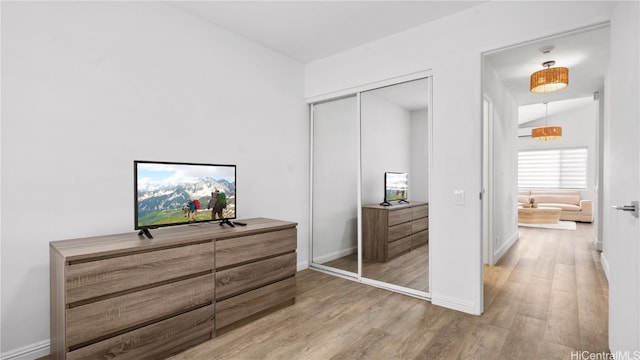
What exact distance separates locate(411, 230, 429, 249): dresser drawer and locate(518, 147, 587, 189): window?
8.51 meters

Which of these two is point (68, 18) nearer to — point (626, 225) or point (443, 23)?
point (443, 23)

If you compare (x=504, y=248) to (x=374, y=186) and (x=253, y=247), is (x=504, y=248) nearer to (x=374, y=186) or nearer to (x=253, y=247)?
(x=374, y=186)

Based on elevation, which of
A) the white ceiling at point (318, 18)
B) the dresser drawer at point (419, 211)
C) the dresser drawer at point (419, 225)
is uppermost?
the white ceiling at point (318, 18)

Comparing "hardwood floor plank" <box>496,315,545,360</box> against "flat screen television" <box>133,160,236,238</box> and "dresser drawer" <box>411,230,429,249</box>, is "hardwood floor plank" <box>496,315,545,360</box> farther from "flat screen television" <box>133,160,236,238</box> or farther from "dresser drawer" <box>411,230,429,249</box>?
"flat screen television" <box>133,160,236,238</box>

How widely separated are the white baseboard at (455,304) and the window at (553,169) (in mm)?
8705

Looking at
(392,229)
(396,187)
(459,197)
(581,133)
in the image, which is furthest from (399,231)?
(581,133)

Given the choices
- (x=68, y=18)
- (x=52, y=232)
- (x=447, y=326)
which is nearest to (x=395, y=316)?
(x=447, y=326)

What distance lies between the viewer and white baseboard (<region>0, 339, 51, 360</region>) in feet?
6.37

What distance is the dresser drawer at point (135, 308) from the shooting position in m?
1.70

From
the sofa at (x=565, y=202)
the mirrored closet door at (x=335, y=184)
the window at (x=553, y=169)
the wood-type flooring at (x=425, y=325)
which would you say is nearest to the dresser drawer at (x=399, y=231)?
the mirrored closet door at (x=335, y=184)

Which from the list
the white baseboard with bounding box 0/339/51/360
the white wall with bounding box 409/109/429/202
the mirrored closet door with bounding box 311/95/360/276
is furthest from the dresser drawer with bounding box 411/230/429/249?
the white baseboard with bounding box 0/339/51/360

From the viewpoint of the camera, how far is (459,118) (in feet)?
9.07

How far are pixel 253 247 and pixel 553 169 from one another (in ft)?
33.2

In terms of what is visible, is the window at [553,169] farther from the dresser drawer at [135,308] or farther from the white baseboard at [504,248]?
the dresser drawer at [135,308]
